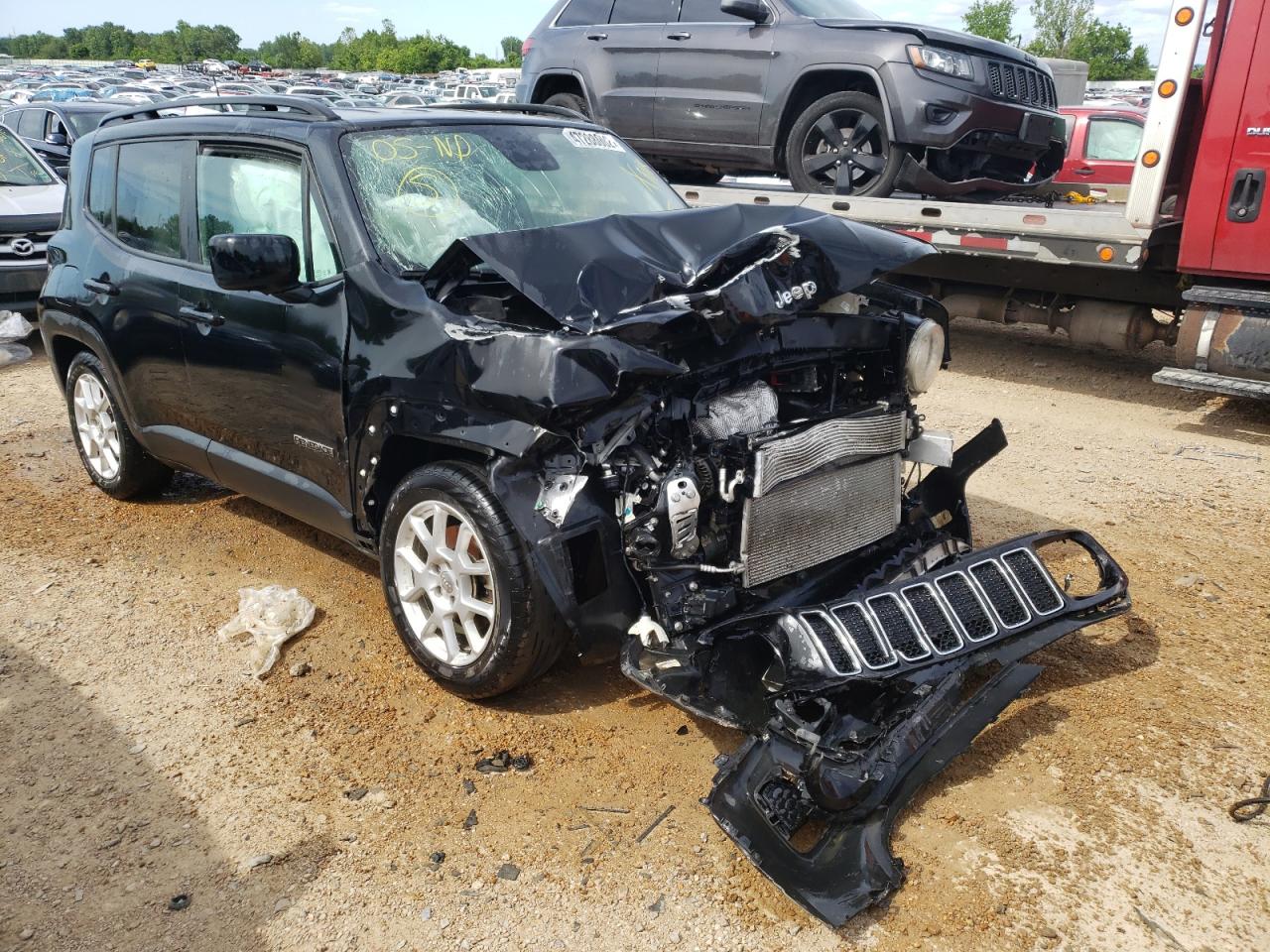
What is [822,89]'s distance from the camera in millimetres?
7816

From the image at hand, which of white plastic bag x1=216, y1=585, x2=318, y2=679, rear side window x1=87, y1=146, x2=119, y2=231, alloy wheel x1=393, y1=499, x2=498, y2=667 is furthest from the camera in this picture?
rear side window x1=87, y1=146, x2=119, y2=231

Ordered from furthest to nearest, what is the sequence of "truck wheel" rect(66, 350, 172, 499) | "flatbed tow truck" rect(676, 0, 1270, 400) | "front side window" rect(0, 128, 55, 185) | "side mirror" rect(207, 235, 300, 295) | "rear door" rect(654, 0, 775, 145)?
"front side window" rect(0, 128, 55, 185) < "rear door" rect(654, 0, 775, 145) < "flatbed tow truck" rect(676, 0, 1270, 400) < "truck wheel" rect(66, 350, 172, 499) < "side mirror" rect(207, 235, 300, 295)

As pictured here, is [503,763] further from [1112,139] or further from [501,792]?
[1112,139]

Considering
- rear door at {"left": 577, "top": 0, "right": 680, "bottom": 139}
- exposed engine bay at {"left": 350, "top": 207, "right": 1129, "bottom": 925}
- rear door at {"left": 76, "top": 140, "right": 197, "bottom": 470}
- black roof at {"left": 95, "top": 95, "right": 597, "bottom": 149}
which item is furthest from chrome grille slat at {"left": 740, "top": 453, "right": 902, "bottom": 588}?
rear door at {"left": 577, "top": 0, "right": 680, "bottom": 139}

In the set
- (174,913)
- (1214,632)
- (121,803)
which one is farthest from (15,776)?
(1214,632)

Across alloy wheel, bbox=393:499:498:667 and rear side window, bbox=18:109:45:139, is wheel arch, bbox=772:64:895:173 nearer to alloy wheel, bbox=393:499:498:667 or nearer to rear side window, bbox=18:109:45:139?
alloy wheel, bbox=393:499:498:667

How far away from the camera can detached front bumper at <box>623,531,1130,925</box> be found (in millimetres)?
2646

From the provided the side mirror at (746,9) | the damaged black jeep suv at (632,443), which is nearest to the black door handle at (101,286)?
the damaged black jeep suv at (632,443)

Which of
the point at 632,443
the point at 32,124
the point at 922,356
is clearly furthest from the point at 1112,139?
the point at 32,124

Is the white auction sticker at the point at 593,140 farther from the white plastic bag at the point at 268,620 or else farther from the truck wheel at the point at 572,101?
the truck wheel at the point at 572,101

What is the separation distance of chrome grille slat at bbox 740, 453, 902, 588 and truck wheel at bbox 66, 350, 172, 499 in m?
3.51

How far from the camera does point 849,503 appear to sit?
3529 millimetres

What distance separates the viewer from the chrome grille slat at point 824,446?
3.12m

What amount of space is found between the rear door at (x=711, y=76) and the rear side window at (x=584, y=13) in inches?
34.9
